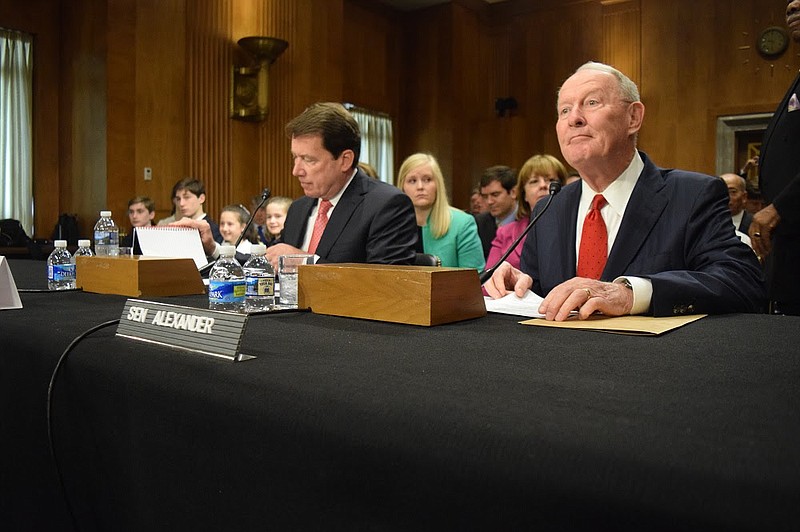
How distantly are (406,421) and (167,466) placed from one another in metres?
0.35

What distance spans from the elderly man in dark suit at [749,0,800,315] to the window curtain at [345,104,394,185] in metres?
7.63

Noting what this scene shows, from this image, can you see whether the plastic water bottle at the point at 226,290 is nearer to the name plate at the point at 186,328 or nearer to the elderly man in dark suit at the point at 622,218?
the name plate at the point at 186,328

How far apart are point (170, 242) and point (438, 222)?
6.97 ft

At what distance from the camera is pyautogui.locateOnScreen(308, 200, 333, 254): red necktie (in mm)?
2481

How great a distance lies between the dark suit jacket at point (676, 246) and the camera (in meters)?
1.39

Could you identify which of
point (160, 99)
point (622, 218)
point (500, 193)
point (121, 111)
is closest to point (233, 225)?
point (500, 193)

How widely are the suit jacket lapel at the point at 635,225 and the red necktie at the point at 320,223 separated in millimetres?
Result: 1095

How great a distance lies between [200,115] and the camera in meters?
7.05

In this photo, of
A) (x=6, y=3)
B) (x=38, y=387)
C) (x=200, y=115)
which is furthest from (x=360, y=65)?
(x=38, y=387)

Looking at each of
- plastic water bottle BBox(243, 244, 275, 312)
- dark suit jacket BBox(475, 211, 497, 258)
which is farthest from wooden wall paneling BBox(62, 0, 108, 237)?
plastic water bottle BBox(243, 244, 275, 312)

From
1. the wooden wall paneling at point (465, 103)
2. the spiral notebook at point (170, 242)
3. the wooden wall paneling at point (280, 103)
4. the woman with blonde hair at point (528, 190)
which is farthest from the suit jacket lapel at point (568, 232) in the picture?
the wooden wall paneling at point (465, 103)

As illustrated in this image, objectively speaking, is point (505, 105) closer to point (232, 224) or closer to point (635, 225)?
point (232, 224)

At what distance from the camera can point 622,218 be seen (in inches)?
67.1

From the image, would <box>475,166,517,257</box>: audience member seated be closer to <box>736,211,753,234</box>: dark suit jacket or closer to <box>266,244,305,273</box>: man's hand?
<box>736,211,753,234</box>: dark suit jacket
